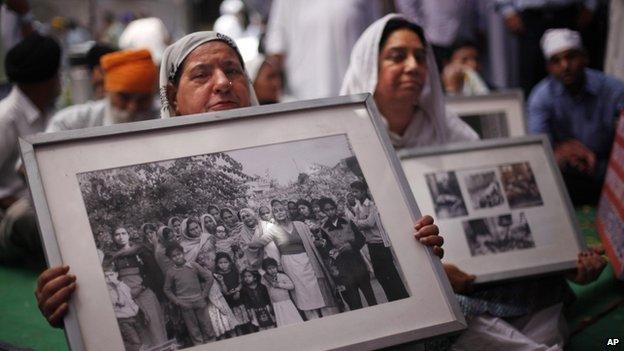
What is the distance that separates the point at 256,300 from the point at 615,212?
222cm

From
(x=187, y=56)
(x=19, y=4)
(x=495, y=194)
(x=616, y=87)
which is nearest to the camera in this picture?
(x=187, y=56)

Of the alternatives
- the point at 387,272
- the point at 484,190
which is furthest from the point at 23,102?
the point at 387,272

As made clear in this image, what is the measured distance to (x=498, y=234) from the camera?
3021 mm

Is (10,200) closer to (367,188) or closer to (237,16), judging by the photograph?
(367,188)

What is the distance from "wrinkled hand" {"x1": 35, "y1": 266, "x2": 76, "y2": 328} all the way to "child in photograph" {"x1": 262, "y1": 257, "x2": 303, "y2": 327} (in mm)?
491

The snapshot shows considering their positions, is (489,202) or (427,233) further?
(489,202)

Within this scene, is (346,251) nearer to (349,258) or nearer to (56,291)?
(349,258)

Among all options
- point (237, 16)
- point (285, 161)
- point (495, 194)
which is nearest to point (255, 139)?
point (285, 161)

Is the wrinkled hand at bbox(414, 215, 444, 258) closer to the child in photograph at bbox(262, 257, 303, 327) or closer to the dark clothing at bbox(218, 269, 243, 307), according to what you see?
the child in photograph at bbox(262, 257, 303, 327)

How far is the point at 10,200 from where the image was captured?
16.3ft

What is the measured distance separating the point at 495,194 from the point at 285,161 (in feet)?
4.03

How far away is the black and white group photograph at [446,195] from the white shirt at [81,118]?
7.66 feet

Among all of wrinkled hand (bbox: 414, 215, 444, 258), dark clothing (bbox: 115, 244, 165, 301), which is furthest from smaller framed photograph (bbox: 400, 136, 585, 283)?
dark clothing (bbox: 115, 244, 165, 301)

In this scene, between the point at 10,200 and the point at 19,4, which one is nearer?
the point at 10,200
